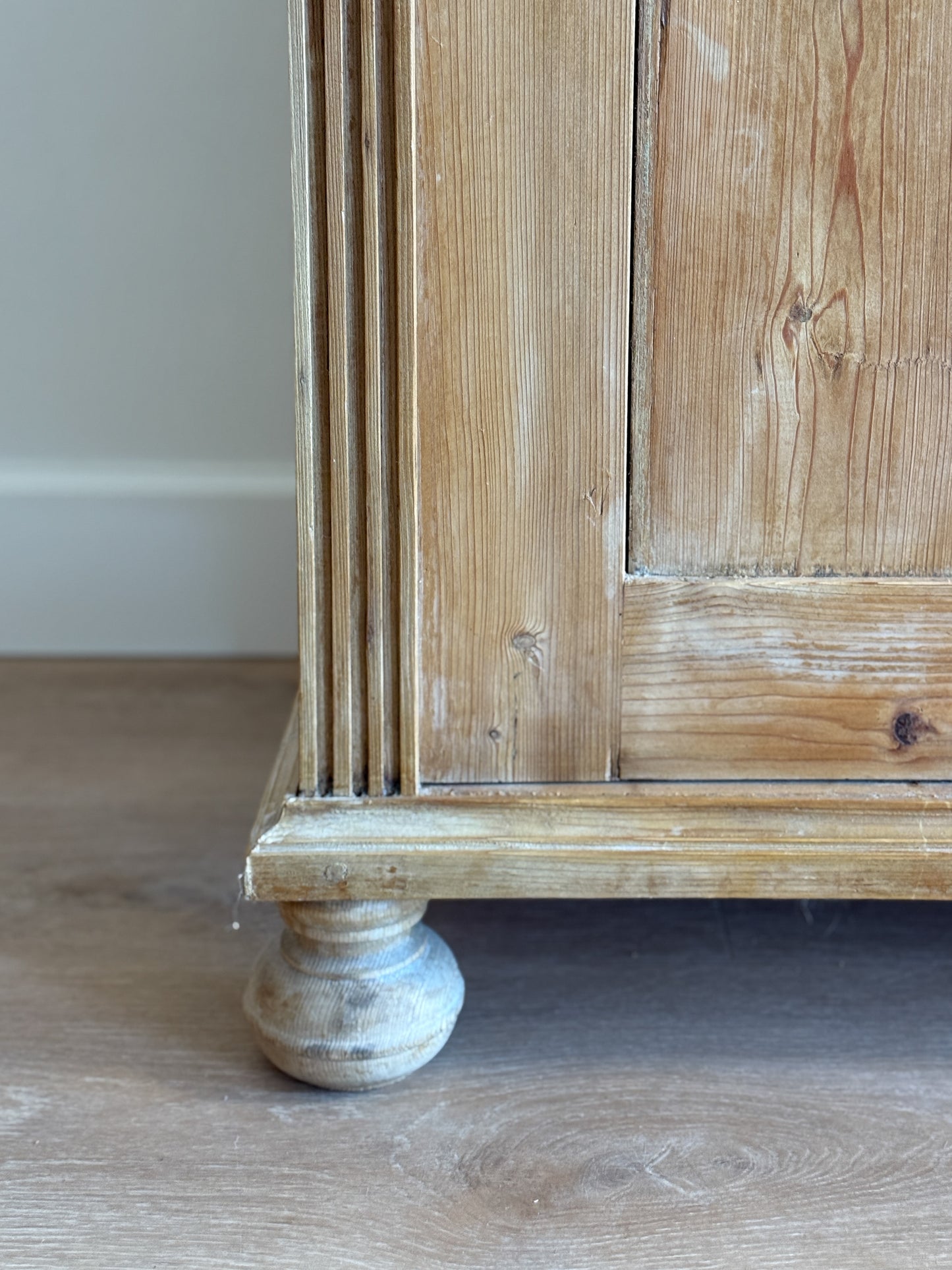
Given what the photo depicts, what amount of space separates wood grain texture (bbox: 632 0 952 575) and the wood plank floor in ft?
0.82

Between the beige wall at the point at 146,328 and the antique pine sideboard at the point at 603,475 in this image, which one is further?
the beige wall at the point at 146,328

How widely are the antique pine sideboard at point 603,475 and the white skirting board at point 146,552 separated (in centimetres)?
64

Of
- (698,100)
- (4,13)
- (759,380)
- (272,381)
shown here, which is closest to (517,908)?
(759,380)

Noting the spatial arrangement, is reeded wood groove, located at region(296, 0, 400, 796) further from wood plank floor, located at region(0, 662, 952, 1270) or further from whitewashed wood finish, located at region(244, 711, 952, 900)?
wood plank floor, located at region(0, 662, 952, 1270)

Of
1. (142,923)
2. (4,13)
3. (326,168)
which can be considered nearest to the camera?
(326,168)

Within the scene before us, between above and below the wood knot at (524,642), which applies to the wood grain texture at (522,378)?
above

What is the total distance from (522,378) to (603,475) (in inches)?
2.3

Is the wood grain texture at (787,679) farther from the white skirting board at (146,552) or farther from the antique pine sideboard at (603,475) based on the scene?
the white skirting board at (146,552)

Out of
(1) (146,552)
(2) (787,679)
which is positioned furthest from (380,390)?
(1) (146,552)

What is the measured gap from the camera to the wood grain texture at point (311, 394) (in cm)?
50

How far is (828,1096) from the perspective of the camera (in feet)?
1.86

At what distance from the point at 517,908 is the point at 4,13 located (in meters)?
0.93

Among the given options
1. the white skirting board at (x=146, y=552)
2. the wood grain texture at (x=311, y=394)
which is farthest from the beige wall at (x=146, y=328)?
the wood grain texture at (x=311, y=394)

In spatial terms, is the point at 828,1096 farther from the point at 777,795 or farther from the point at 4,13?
the point at 4,13
